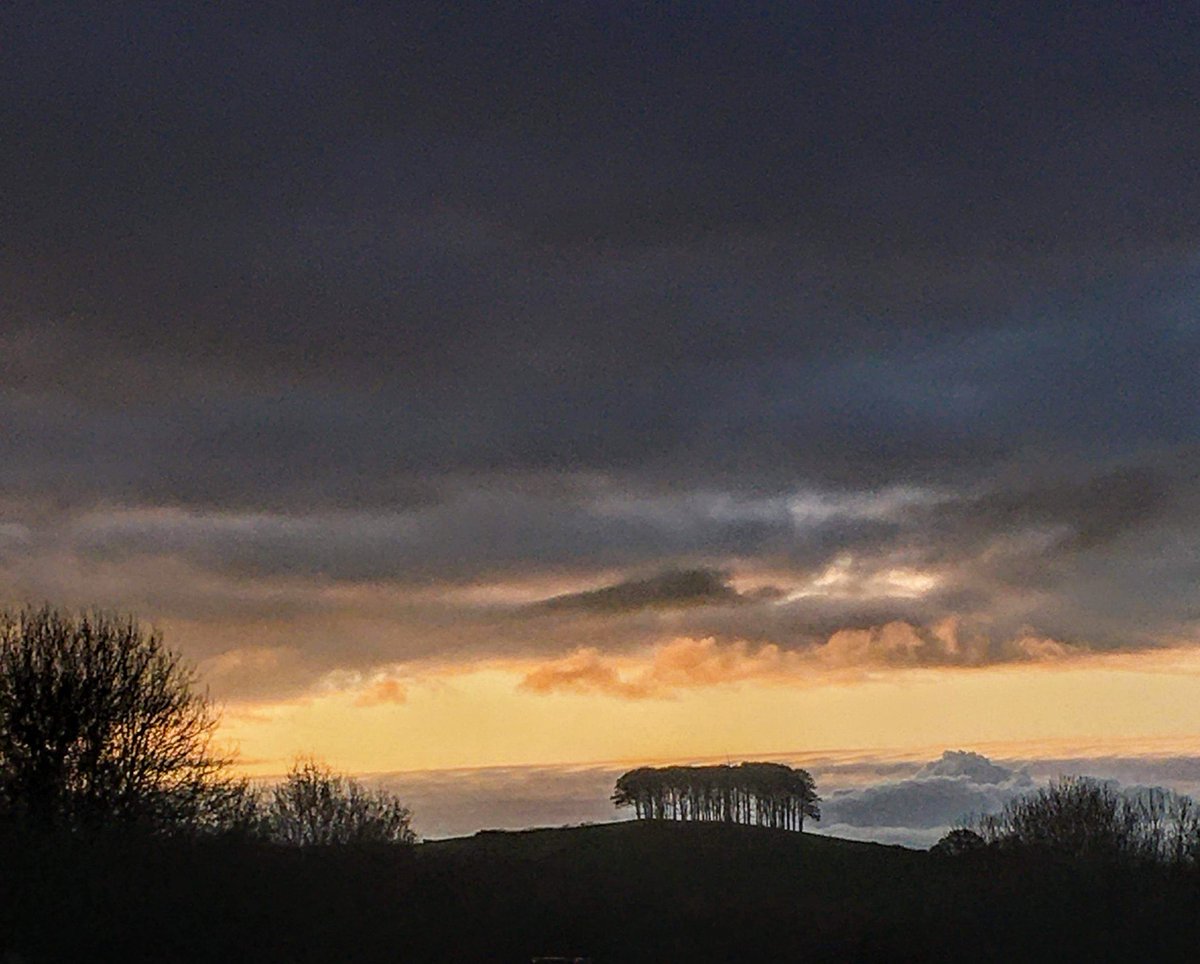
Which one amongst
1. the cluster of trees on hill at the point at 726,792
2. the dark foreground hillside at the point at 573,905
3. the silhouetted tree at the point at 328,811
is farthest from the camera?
the cluster of trees on hill at the point at 726,792

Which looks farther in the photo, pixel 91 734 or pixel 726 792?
pixel 726 792

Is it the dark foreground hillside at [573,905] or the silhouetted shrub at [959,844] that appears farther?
the silhouetted shrub at [959,844]

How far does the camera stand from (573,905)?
68.4m

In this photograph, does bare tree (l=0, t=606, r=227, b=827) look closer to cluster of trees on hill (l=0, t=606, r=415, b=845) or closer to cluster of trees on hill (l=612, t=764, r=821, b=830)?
cluster of trees on hill (l=0, t=606, r=415, b=845)

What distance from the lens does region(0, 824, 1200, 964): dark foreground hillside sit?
44.9 metres

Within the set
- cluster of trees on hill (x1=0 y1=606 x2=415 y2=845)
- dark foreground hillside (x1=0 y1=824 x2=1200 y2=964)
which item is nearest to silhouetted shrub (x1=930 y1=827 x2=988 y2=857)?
dark foreground hillside (x1=0 y1=824 x2=1200 y2=964)

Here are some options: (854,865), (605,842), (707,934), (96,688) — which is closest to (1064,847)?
(854,865)

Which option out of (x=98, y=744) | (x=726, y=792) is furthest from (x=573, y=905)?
(x=726, y=792)

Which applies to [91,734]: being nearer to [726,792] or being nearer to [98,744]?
Answer: [98,744]

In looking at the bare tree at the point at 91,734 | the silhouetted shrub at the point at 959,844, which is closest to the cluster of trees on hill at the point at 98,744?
the bare tree at the point at 91,734

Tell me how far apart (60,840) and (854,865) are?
65.8m

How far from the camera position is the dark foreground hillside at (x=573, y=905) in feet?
147

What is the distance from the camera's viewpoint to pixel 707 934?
68375 millimetres

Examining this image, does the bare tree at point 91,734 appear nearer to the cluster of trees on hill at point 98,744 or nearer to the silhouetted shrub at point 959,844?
the cluster of trees on hill at point 98,744
